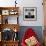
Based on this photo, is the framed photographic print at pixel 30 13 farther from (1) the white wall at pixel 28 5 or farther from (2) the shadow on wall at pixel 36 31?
(2) the shadow on wall at pixel 36 31

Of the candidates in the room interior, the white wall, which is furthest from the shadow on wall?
the white wall

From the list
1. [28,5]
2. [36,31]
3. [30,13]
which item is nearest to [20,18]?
[30,13]

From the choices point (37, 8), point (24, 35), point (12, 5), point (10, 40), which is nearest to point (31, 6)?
point (37, 8)

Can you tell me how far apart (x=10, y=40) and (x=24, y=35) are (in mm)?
577

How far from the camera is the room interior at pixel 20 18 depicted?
20.1ft

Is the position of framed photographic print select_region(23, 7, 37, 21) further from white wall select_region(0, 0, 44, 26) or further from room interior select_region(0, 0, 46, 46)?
white wall select_region(0, 0, 44, 26)

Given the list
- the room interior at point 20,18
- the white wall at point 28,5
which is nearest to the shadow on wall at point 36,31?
the room interior at point 20,18

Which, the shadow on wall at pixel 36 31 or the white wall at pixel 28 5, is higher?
the white wall at pixel 28 5

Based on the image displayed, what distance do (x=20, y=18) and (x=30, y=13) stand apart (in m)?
0.45

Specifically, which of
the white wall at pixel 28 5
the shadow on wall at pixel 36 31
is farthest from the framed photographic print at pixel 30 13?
the shadow on wall at pixel 36 31

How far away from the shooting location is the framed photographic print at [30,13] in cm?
620

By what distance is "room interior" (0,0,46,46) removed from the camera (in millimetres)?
6113

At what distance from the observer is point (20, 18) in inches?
247

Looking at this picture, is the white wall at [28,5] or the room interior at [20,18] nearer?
the room interior at [20,18]
